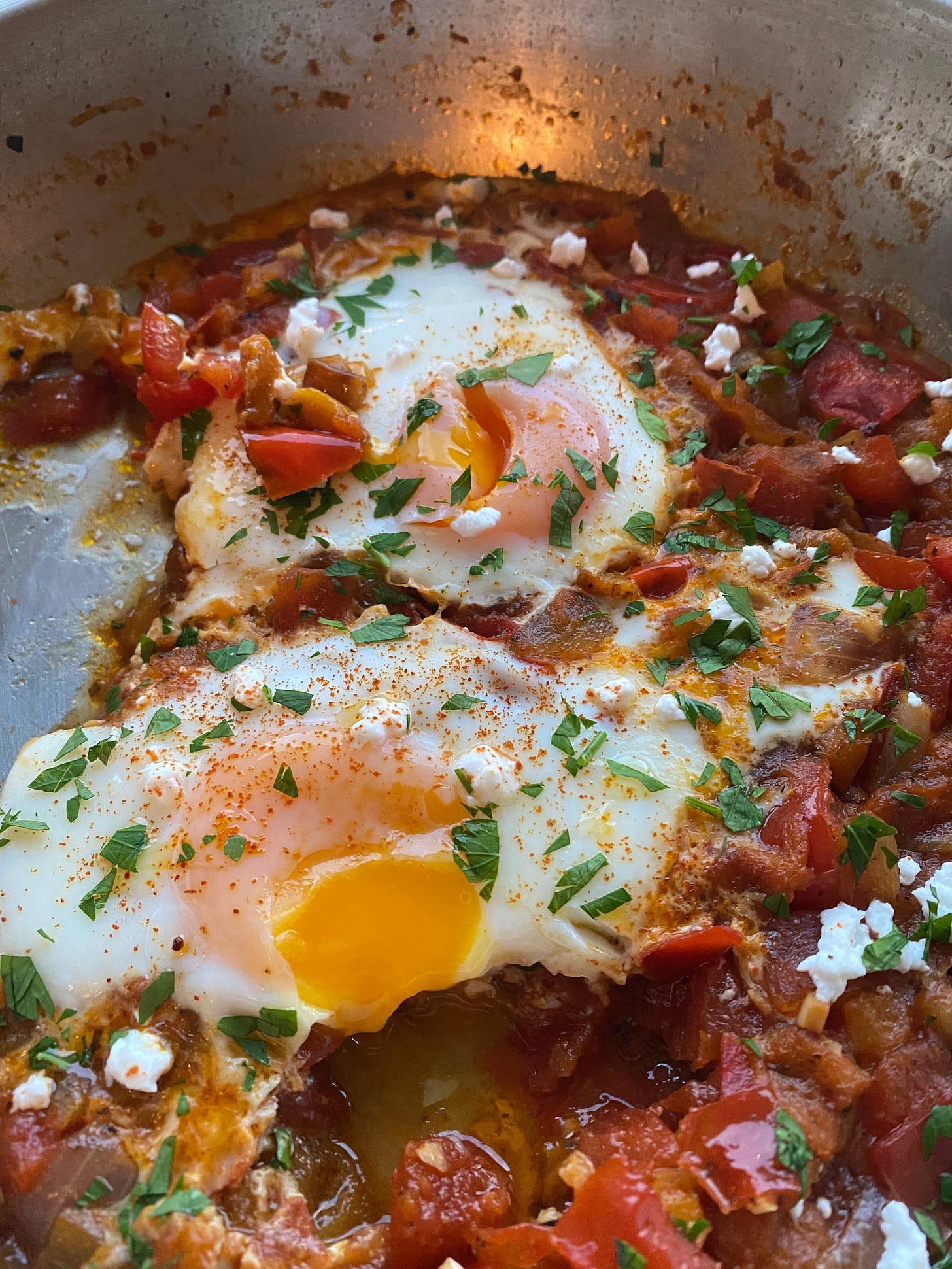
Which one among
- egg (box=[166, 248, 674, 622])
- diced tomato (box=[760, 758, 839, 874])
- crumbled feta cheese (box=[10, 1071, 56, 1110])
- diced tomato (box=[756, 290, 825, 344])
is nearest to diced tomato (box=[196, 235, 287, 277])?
egg (box=[166, 248, 674, 622])

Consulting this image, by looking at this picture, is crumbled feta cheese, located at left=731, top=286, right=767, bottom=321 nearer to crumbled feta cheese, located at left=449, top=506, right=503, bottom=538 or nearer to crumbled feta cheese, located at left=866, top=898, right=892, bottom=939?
crumbled feta cheese, located at left=449, top=506, right=503, bottom=538

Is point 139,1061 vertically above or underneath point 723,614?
underneath

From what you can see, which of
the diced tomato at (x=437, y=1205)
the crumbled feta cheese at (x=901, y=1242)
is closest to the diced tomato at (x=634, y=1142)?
the diced tomato at (x=437, y=1205)

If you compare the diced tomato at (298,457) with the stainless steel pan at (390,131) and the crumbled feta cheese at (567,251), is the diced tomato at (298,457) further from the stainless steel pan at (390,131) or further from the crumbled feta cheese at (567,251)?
the crumbled feta cheese at (567,251)

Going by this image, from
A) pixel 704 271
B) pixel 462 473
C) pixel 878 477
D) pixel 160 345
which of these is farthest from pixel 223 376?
pixel 878 477

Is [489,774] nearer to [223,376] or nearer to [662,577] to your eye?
[662,577]

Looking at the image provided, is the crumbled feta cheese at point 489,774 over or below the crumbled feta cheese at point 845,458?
below
